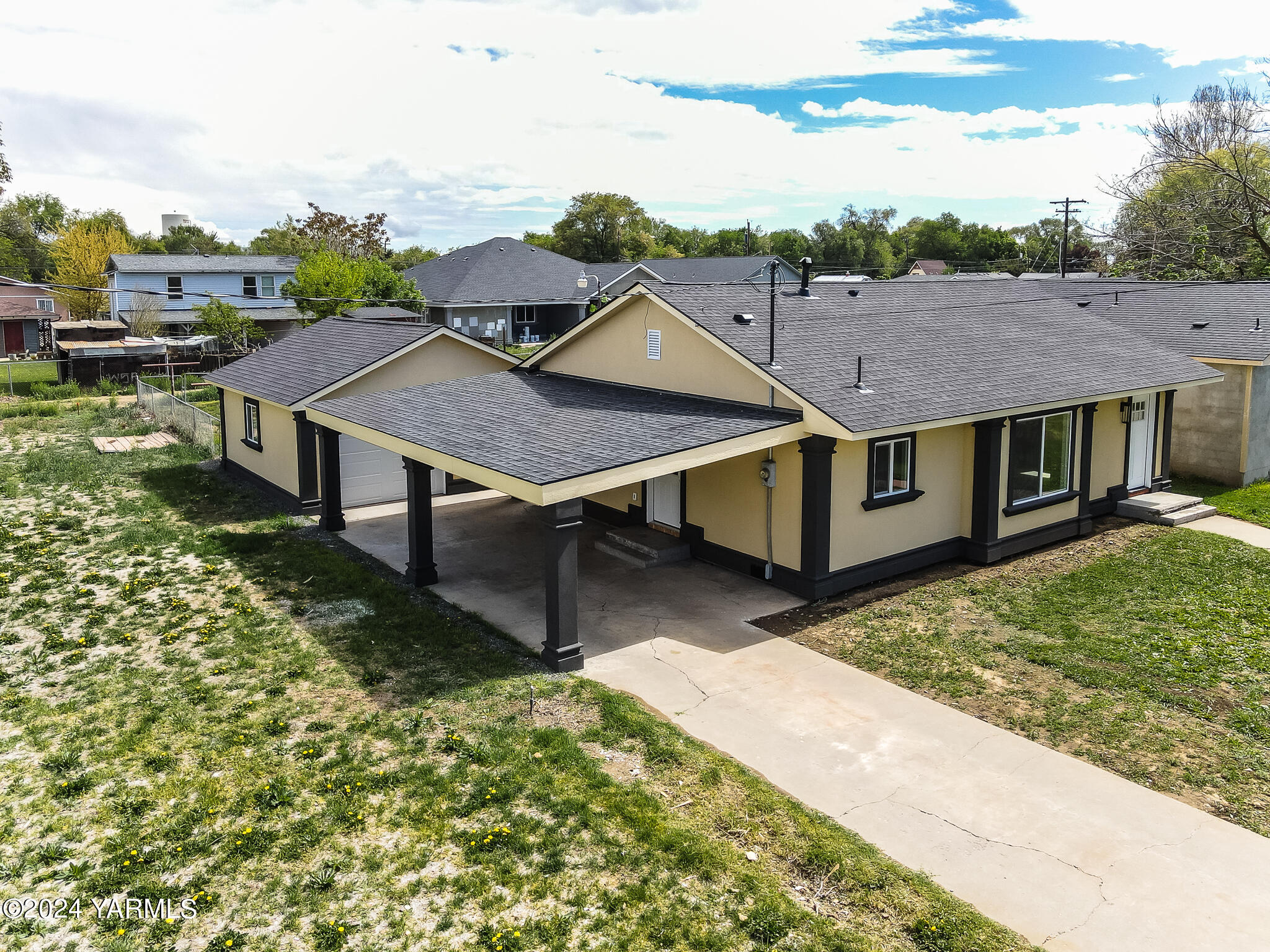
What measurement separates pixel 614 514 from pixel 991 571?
6830 mm

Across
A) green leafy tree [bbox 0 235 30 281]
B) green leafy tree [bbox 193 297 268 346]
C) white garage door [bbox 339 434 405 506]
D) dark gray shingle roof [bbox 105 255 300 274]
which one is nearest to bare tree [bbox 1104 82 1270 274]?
white garage door [bbox 339 434 405 506]

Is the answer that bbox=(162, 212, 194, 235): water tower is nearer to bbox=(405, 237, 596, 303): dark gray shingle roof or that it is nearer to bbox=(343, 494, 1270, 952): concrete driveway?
bbox=(405, 237, 596, 303): dark gray shingle roof

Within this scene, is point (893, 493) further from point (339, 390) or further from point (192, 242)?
point (192, 242)

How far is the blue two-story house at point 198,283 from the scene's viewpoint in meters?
49.4

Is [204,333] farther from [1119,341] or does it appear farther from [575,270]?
[1119,341]

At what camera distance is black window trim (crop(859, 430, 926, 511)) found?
537 inches

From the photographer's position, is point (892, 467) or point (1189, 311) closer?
point (892, 467)

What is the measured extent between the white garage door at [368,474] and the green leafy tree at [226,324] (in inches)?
953

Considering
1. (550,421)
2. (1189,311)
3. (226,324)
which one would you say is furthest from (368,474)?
(226,324)

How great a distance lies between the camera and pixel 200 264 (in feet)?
173

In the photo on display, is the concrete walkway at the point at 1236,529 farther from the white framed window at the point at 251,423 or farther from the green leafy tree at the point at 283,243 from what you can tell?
the green leafy tree at the point at 283,243

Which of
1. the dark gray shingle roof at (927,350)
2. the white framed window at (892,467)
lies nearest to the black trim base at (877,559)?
the white framed window at (892,467)

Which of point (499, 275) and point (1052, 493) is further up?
point (499, 275)

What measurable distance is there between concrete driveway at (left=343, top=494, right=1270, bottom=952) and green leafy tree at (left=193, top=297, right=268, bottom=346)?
3091 cm
